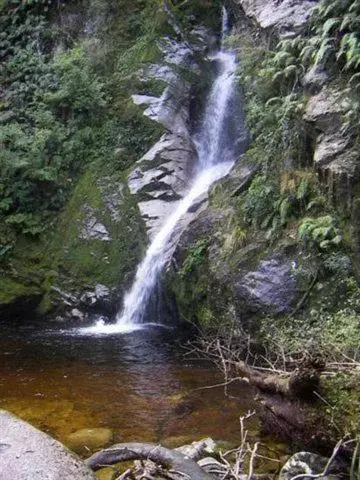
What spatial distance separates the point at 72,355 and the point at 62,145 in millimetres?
6446

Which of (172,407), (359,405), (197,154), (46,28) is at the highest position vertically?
(46,28)

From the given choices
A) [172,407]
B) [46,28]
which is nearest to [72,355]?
[172,407]

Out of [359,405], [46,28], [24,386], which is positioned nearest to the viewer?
[359,405]

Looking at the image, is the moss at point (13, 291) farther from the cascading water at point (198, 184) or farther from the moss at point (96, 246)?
the cascading water at point (198, 184)

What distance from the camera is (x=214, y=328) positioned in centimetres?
884

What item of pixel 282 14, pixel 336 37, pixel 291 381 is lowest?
pixel 291 381

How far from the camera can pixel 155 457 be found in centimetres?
376

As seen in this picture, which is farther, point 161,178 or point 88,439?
point 161,178

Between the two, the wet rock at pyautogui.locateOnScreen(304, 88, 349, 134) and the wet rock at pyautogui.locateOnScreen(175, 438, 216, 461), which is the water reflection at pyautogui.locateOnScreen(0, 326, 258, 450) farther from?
the wet rock at pyautogui.locateOnScreen(304, 88, 349, 134)

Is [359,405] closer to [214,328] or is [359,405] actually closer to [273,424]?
[273,424]

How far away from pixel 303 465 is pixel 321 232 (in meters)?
3.86

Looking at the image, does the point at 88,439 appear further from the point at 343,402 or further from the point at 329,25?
the point at 329,25

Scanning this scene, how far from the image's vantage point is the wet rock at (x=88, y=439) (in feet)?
18.2

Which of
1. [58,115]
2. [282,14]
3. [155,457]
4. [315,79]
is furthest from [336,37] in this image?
[58,115]
